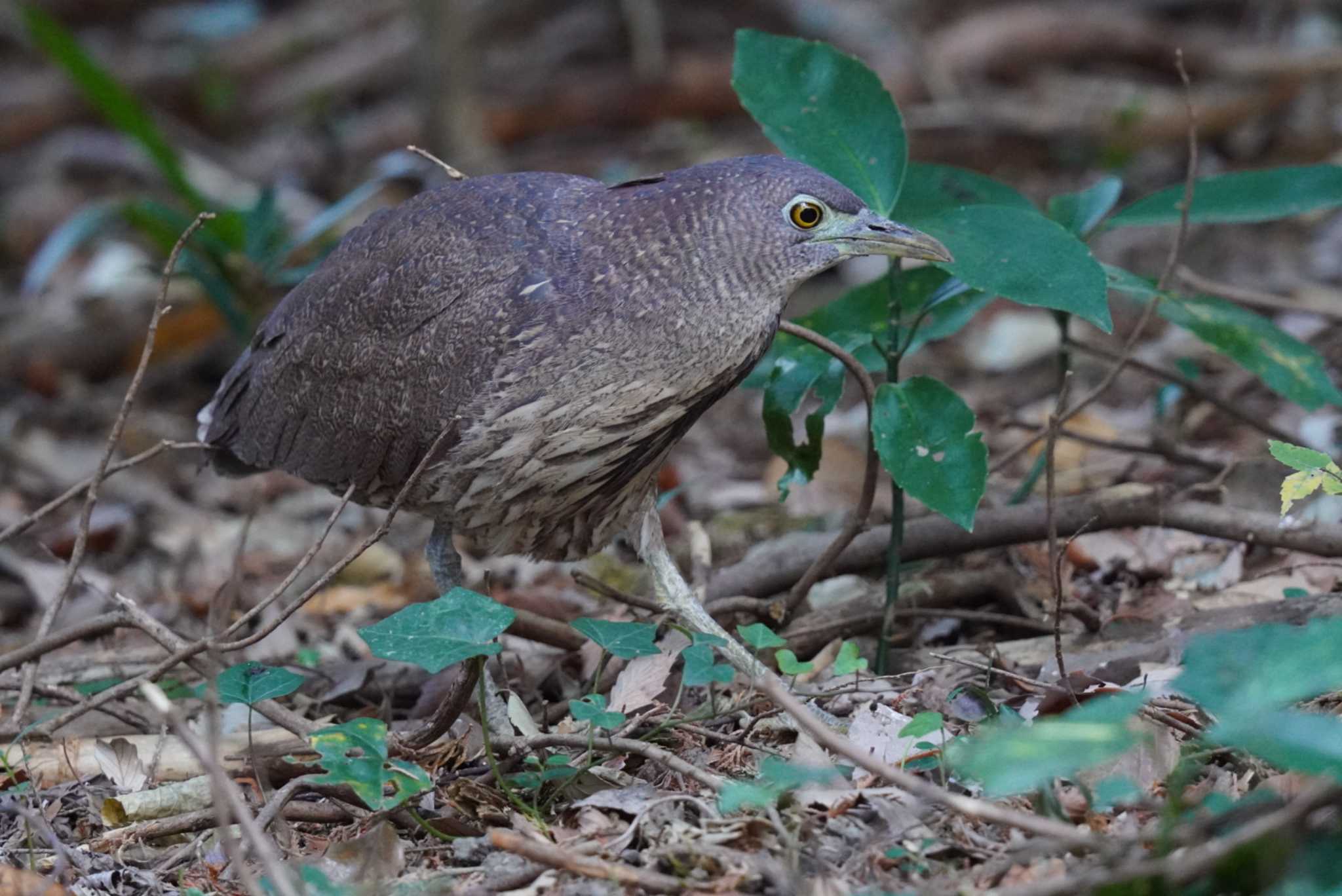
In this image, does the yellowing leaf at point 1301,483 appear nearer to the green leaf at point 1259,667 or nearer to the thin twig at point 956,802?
the green leaf at point 1259,667

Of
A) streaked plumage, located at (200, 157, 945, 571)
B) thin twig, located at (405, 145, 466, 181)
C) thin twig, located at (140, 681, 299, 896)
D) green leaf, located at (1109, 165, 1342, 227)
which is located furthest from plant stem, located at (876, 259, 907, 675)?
thin twig, located at (140, 681, 299, 896)

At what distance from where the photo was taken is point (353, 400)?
12.8 ft

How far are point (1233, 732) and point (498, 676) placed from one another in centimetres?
237

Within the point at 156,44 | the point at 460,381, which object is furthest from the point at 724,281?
the point at 156,44

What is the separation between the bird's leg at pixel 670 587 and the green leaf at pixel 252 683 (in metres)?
1.06

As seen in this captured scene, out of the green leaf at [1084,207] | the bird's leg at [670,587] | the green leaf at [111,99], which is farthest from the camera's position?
the green leaf at [111,99]

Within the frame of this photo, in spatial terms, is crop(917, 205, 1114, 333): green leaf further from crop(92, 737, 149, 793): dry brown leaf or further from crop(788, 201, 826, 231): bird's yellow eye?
crop(92, 737, 149, 793): dry brown leaf

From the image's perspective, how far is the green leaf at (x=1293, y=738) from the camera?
6.78 ft

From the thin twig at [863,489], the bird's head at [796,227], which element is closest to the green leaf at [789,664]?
the thin twig at [863,489]

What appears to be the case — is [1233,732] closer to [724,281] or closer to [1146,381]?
[724,281]

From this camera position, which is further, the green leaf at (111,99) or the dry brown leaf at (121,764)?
the green leaf at (111,99)

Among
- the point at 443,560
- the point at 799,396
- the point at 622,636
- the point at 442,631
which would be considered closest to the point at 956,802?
the point at 622,636

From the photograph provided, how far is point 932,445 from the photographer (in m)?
3.45

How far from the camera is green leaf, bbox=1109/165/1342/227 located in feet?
13.2
